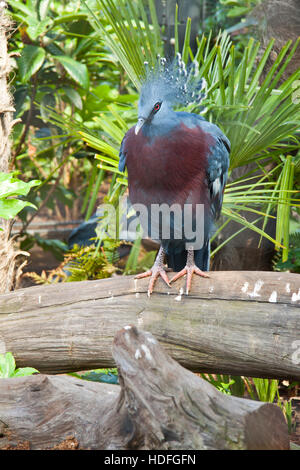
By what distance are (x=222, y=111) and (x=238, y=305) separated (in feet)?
3.34

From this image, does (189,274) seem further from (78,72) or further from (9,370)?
(78,72)

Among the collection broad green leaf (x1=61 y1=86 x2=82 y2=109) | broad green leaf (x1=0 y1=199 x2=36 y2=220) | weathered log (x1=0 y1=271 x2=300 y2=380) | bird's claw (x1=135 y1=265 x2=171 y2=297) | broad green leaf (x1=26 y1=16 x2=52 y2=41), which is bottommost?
weathered log (x1=0 y1=271 x2=300 y2=380)

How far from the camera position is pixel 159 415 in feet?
3.17

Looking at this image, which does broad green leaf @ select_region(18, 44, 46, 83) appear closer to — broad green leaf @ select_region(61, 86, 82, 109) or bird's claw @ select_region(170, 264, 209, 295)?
broad green leaf @ select_region(61, 86, 82, 109)

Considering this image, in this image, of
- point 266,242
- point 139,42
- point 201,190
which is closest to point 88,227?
point 266,242

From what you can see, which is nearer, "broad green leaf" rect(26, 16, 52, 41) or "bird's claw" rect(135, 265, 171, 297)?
"bird's claw" rect(135, 265, 171, 297)

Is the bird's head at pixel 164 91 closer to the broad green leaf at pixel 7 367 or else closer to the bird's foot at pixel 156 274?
the bird's foot at pixel 156 274

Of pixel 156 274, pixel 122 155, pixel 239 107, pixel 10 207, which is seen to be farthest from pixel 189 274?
pixel 239 107

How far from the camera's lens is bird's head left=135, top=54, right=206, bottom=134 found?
156 centimetres

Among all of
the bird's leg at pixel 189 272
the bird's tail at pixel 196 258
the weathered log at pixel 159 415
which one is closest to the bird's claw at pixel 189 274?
the bird's leg at pixel 189 272

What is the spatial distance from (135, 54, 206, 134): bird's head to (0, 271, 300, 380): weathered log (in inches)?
22.2

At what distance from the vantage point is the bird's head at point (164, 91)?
1.56 metres

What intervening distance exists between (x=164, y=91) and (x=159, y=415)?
A: 3.56ft

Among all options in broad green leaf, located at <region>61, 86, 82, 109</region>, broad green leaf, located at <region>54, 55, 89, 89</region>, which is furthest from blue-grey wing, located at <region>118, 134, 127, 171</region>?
broad green leaf, located at <region>61, 86, 82, 109</region>
